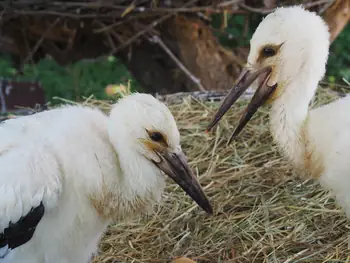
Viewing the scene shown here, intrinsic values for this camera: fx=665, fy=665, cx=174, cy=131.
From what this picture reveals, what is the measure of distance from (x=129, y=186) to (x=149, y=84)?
2.07 m

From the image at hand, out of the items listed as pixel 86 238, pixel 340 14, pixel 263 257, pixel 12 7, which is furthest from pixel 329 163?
pixel 12 7

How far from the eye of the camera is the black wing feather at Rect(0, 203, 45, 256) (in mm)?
1833

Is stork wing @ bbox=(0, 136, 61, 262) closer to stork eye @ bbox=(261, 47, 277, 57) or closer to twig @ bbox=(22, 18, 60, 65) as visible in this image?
stork eye @ bbox=(261, 47, 277, 57)

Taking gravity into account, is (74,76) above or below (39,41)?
below

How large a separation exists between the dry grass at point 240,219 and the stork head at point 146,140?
46 cm

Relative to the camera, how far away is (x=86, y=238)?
79.3 inches

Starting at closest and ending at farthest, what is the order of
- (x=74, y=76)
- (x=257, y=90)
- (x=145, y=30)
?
(x=257, y=90)
(x=145, y=30)
(x=74, y=76)

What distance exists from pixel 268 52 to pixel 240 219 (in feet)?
2.22

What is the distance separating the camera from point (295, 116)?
2229 millimetres

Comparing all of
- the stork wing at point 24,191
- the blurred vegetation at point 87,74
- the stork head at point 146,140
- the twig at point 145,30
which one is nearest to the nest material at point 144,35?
the twig at point 145,30

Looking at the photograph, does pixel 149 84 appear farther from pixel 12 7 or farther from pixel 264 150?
pixel 264 150

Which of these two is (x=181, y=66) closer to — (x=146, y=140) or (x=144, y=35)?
(x=144, y=35)

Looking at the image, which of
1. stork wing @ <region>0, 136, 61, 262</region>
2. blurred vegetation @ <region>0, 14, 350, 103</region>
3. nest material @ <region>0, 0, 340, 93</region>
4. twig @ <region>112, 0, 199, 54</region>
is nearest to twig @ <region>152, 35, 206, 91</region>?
nest material @ <region>0, 0, 340, 93</region>

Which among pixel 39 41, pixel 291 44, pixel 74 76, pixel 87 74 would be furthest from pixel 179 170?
pixel 87 74
